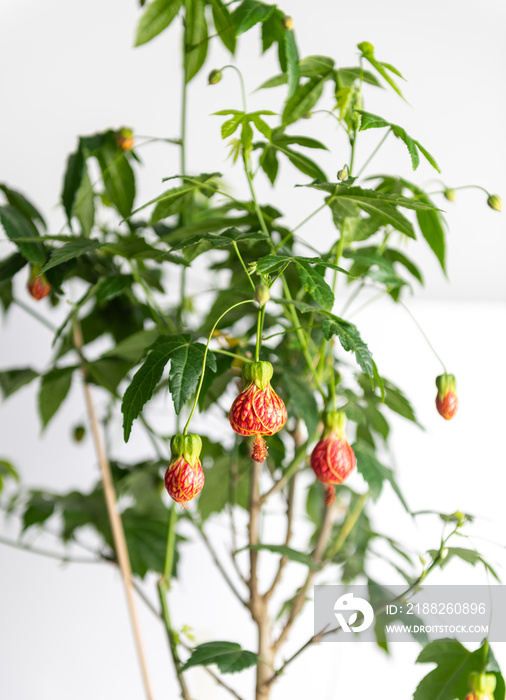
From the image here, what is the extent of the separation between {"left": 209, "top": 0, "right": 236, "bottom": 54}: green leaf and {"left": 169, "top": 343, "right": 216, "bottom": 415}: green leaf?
0.89ft

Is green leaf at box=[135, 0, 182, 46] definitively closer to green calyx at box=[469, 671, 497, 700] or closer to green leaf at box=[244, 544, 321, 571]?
green leaf at box=[244, 544, 321, 571]

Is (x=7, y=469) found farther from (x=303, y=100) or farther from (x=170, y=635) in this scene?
(x=303, y=100)

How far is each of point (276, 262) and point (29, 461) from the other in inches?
34.5

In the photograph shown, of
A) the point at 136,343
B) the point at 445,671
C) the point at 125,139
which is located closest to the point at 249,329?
the point at 136,343

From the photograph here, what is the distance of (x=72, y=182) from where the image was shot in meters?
0.59

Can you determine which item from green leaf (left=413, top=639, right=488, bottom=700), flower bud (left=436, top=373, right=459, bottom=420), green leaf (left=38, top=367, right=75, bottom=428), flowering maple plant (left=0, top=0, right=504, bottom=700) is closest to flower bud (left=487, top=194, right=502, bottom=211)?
flowering maple plant (left=0, top=0, right=504, bottom=700)

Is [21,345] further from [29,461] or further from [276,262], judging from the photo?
[276,262]

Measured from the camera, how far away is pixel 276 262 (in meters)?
0.39

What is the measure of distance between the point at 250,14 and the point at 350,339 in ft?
0.84

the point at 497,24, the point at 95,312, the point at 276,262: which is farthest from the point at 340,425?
the point at 497,24

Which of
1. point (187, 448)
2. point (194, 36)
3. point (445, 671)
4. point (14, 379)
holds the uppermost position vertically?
point (194, 36)

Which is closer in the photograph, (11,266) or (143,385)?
(143,385)

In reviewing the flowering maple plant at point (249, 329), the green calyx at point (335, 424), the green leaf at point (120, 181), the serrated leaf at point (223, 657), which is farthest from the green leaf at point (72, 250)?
the serrated leaf at point (223, 657)

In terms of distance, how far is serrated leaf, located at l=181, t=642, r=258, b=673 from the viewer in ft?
1.65
